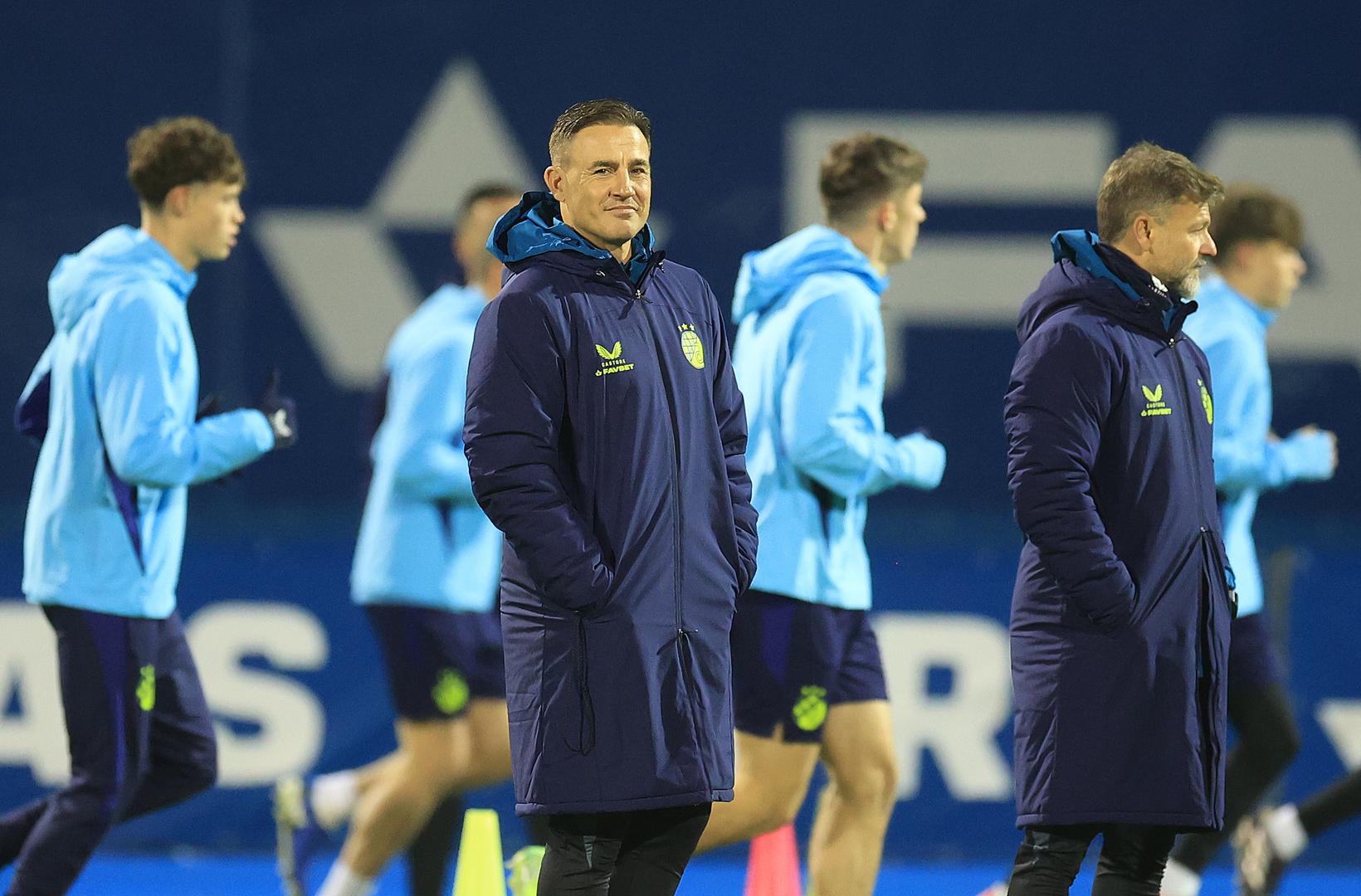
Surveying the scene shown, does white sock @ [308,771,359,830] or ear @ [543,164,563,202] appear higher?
ear @ [543,164,563,202]

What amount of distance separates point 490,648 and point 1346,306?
13.6 ft

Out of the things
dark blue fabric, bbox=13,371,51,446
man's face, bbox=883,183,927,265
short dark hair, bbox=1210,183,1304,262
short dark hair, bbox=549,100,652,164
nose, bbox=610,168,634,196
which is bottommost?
dark blue fabric, bbox=13,371,51,446

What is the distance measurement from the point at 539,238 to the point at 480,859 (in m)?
2.15

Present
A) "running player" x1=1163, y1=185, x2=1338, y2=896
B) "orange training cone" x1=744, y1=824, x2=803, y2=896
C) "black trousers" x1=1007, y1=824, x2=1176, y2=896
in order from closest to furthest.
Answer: "black trousers" x1=1007, y1=824, x2=1176, y2=896 < "orange training cone" x1=744, y1=824, x2=803, y2=896 < "running player" x1=1163, y1=185, x2=1338, y2=896

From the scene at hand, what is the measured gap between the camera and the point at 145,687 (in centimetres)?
559

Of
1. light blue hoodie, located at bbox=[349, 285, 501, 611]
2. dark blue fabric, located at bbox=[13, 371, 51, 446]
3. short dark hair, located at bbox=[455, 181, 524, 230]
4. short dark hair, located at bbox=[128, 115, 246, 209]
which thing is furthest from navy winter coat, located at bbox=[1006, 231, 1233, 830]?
short dark hair, located at bbox=[455, 181, 524, 230]

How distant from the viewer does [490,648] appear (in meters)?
6.93

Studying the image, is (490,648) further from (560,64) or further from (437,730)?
(560,64)

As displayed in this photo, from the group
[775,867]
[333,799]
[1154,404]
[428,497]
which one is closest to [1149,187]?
[1154,404]

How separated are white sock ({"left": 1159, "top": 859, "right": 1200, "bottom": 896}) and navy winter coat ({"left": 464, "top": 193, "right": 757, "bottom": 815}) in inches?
110

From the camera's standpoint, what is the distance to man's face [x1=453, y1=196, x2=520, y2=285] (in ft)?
23.6

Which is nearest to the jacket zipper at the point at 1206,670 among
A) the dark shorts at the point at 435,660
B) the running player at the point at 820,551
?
the running player at the point at 820,551

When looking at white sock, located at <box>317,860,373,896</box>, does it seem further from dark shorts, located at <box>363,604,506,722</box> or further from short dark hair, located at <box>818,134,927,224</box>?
short dark hair, located at <box>818,134,927,224</box>

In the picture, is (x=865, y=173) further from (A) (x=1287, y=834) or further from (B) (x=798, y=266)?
(A) (x=1287, y=834)
